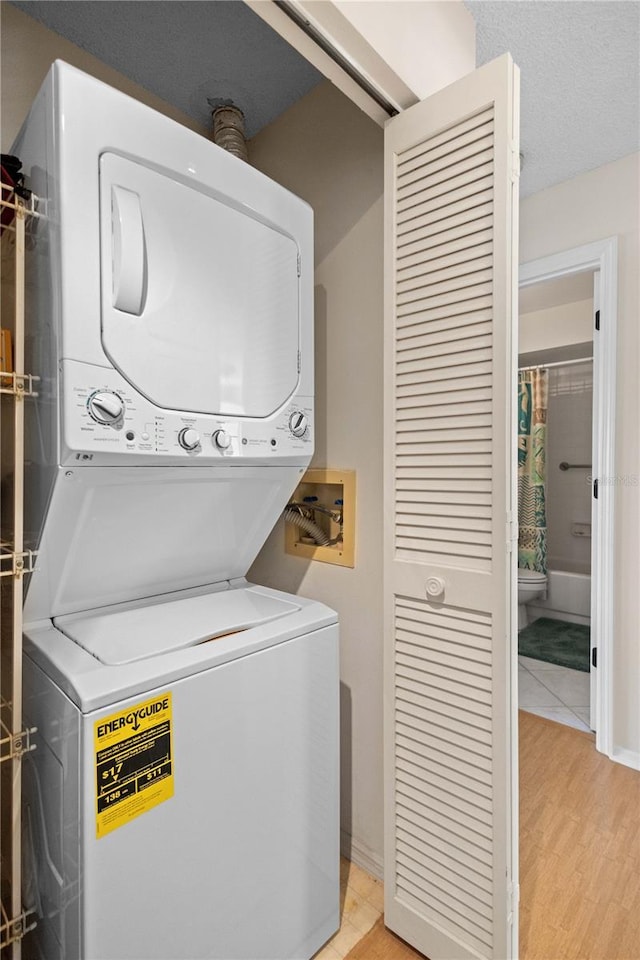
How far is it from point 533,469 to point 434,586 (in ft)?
11.2

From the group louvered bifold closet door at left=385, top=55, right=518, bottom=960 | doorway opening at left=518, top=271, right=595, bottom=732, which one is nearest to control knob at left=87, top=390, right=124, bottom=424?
louvered bifold closet door at left=385, top=55, right=518, bottom=960

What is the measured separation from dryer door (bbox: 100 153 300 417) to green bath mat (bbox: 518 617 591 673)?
2947mm

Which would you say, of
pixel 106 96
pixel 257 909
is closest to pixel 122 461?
pixel 106 96

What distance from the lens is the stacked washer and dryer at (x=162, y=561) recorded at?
3.08 feet

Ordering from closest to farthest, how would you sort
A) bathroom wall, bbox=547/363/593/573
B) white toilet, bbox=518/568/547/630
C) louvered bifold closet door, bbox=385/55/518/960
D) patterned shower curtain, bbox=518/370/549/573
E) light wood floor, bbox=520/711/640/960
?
louvered bifold closet door, bbox=385/55/518/960 → light wood floor, bbox=520/711/640/960 → white toilet, bbox=518/568/547/630 → patterned shower curtain, bbox=518/370/549/573 → bathroom wall, bbox=547/363/593/573

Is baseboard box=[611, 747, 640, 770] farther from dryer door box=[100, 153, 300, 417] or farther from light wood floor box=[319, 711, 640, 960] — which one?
dryer door box=[100, 153, 300, 417]

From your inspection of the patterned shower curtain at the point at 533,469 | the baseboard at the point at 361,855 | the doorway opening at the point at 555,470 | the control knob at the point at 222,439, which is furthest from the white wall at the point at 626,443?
the patterned shower curtain at the point at 533,469

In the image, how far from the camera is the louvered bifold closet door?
1.18 metres

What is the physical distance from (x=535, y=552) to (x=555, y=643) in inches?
31.8

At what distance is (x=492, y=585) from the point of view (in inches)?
47.2

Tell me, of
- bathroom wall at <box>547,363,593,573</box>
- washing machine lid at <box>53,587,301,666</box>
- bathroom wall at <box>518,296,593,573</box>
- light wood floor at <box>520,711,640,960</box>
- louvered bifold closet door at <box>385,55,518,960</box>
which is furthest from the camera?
bathroom wall at <box>547,363,593,573</box>

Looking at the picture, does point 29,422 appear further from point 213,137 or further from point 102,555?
point 213,137

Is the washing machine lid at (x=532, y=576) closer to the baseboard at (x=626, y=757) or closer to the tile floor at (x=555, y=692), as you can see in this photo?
the tile floor at (x=555, y=692)

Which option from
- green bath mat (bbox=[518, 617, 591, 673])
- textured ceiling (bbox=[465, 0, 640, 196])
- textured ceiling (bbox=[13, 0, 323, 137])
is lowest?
green bath mat (bbox=[518, 617, 591, 673])
